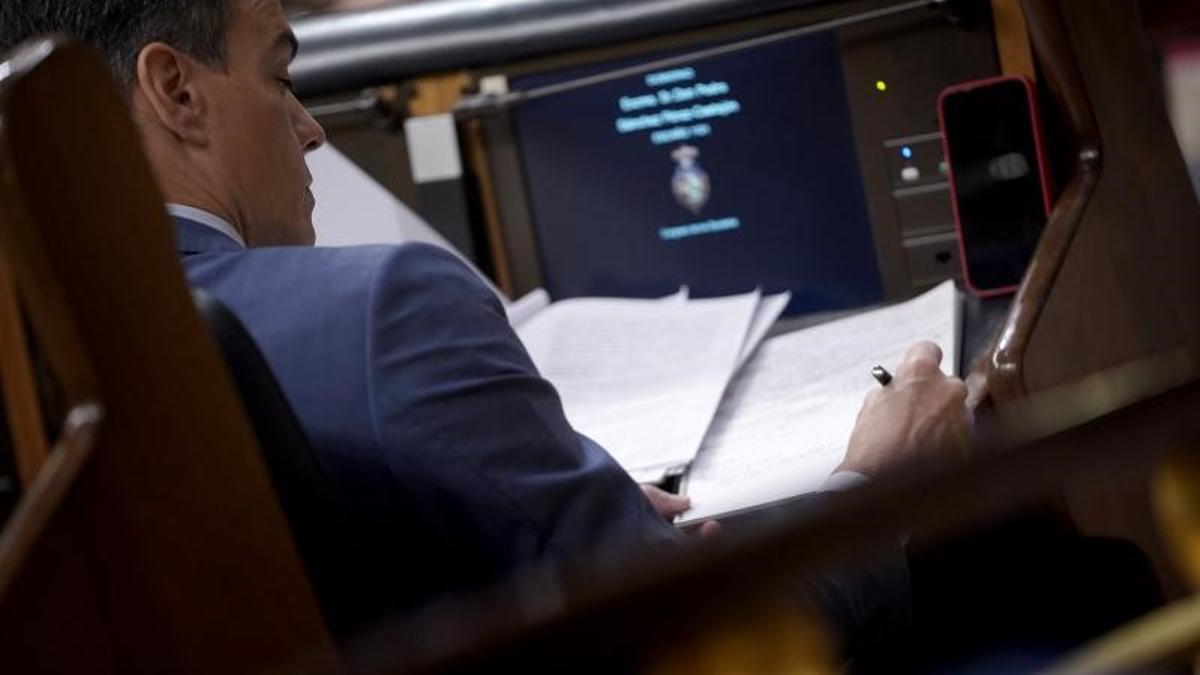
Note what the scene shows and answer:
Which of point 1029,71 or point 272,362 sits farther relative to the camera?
point 1029,71

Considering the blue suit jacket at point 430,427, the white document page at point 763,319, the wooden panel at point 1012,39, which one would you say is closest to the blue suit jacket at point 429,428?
the blue suit jacket at point 430,427

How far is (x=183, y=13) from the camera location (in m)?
1.53

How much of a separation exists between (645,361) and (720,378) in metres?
0.15

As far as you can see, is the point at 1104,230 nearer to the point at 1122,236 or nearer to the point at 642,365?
the point at 1122,236

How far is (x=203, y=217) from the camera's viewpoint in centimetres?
151

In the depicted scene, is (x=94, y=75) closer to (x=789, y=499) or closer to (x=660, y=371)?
(x=789, y=499)

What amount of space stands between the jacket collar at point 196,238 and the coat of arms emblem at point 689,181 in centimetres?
91

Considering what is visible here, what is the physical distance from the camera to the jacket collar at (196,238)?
148cm

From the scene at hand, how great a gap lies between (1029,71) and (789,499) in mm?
756

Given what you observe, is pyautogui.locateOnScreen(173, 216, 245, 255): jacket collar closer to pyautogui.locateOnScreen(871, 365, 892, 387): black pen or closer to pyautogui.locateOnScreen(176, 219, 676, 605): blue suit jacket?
pyautogui.locateOnScreen(176, 219, 676, 605): blue suit jacket

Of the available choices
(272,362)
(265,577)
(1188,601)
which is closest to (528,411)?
(272,362)

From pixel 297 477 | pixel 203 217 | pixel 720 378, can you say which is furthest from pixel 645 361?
pixel 297 477

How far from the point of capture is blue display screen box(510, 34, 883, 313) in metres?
2.25

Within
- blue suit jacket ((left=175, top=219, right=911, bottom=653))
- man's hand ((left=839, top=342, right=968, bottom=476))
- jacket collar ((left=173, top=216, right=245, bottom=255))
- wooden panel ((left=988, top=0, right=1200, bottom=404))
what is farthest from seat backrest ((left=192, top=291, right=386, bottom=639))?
wooden panel ((left=988, top=0, right=1200, bottom=404))
